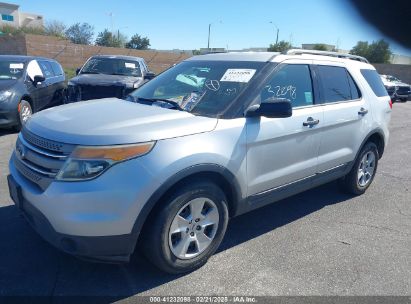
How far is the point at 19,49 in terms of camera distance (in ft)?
96.8

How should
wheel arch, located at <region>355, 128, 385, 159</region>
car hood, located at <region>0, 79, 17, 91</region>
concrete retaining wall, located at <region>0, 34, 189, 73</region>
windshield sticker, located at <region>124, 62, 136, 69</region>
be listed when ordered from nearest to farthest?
1. wheel arch, located at <region>355, 128, 385, 159</region>
2. car hood, located at <region>0, 79, 17, 91</region>
3. windshield sticker, located at <region>124, 62, 136, 69</region>
4. concrete retaining wall, located at <region>0, 34, 189, 73</region>

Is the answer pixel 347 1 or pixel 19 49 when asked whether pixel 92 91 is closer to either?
pixel 347 1

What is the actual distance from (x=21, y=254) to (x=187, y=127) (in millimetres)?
1805

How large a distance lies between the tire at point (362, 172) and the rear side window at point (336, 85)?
78 cm

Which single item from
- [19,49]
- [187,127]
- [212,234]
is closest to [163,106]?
[187,127]

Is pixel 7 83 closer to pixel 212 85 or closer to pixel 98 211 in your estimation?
pixel 212 85

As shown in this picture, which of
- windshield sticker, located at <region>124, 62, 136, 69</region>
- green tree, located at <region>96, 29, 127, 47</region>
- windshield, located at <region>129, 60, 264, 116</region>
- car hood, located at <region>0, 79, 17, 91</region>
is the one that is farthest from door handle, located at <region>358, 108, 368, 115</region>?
green tree, located at <region>96, 29, 127, 47</region>

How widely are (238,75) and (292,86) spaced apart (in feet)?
2.03

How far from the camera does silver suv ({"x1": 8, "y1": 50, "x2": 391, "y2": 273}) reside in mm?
2562

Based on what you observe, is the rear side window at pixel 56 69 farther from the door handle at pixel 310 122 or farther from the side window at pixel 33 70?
the door handle at pixel 310 122

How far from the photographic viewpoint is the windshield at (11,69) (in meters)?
8.12

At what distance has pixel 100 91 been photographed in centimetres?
910

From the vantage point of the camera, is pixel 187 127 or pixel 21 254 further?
pixel 21 254

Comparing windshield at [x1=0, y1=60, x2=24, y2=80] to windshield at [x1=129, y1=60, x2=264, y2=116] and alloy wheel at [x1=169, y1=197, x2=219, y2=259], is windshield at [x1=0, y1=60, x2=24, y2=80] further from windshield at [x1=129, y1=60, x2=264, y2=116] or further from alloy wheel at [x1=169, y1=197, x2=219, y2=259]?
alloy wheel at [x1=169, y1=197, x2=219, y2=259]
